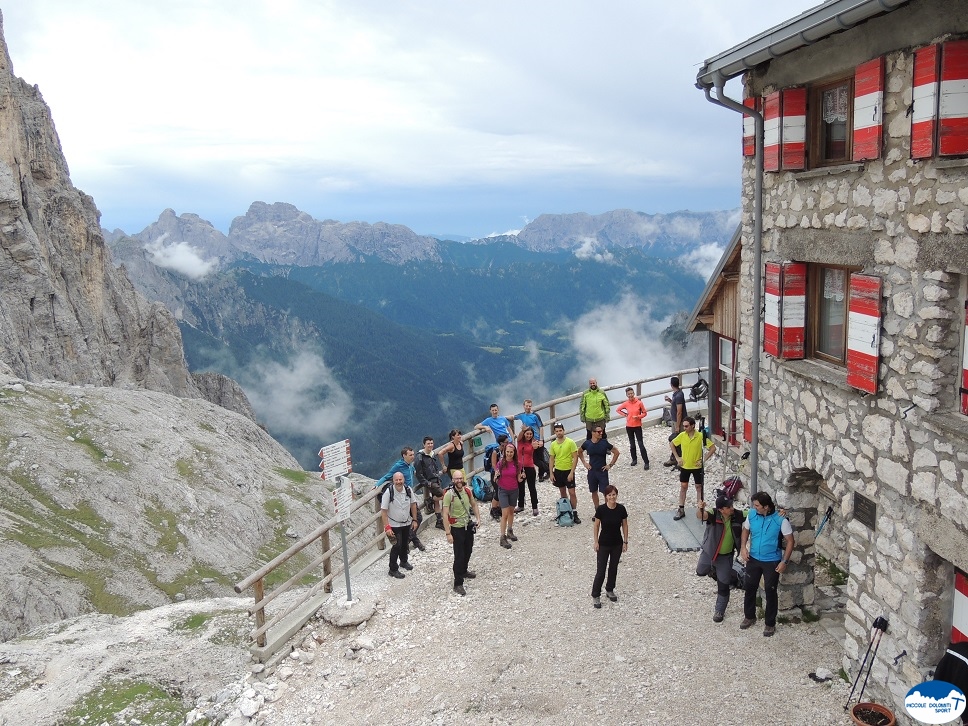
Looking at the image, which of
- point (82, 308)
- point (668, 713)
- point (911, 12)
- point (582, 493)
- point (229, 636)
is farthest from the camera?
→ point (82, 308)

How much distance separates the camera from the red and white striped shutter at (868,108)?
703cm

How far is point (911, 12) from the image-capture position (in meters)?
6.59

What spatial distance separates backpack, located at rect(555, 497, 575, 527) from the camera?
13.8 m

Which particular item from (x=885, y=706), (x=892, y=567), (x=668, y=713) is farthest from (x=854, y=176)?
(x=668, y=713)

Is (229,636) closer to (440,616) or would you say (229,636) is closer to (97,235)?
(440,616)

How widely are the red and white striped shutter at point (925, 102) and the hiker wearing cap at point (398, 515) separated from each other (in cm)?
821

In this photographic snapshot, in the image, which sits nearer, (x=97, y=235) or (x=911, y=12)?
(x=911, y=12)

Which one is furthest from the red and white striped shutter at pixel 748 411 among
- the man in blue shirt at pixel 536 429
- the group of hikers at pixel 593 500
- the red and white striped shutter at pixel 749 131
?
the man in blue shirt at pixel 536 429

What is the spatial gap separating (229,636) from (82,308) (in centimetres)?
6132

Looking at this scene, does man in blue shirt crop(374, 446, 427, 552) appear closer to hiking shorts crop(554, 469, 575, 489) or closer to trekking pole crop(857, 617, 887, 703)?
hiking shorts crop(554, 469, 575, 489)

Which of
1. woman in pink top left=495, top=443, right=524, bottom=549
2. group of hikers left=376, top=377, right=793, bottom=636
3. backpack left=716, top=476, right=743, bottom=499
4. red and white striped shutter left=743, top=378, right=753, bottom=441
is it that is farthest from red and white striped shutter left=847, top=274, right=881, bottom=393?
woman in pink top left=495, top=443, right=524, bottom=549

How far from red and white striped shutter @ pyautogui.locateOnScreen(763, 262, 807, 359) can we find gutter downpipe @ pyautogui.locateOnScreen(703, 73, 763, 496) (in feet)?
1.88

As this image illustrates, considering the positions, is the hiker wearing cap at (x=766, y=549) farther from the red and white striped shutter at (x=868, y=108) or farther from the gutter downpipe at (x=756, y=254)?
the red and white striped shutter at (x=868, y=108)

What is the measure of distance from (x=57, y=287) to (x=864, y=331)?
66.0 metres
